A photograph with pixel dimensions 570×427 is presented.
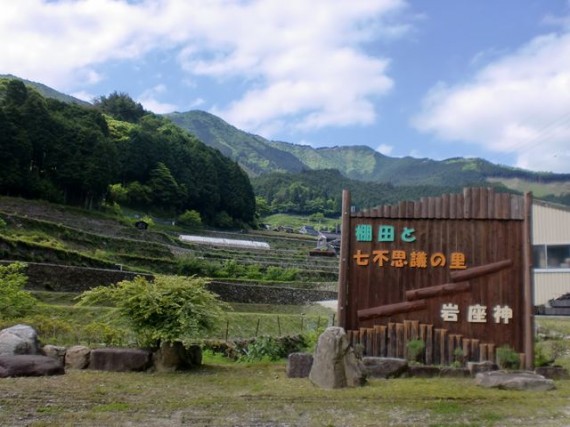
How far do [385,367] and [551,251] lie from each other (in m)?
14.0

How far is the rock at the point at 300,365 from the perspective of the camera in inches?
365

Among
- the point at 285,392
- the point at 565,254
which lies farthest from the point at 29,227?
the point at 285,392

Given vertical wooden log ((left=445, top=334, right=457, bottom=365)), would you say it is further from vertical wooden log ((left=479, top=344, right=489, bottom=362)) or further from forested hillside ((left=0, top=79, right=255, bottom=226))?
forested hillside ((left=0, top=79, right=255, bottom=226))

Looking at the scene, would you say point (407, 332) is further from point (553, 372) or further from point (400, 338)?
point (553, 372)

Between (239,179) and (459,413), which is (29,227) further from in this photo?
(239,179)

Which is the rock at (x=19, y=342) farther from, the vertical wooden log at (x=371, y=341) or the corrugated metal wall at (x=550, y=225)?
the corrugated metal wall at (x=550, y=225)

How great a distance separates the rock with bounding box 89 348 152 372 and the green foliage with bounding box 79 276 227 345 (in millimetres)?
423

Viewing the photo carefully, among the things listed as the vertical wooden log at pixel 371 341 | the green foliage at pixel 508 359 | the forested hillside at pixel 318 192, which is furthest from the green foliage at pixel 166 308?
the forested hillside at pixel 318 192

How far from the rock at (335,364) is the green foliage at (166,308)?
2405 mm

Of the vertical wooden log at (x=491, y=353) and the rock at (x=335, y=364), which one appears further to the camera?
the vertical wooden log at (x=491, y=353)

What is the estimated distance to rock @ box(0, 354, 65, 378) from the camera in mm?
8719

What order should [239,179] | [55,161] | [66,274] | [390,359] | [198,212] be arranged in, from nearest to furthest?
[390,359] < [66,274] < [55,161] < [198,212] < [239,179]

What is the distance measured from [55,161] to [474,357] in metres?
53.1

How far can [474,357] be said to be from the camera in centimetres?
1016
